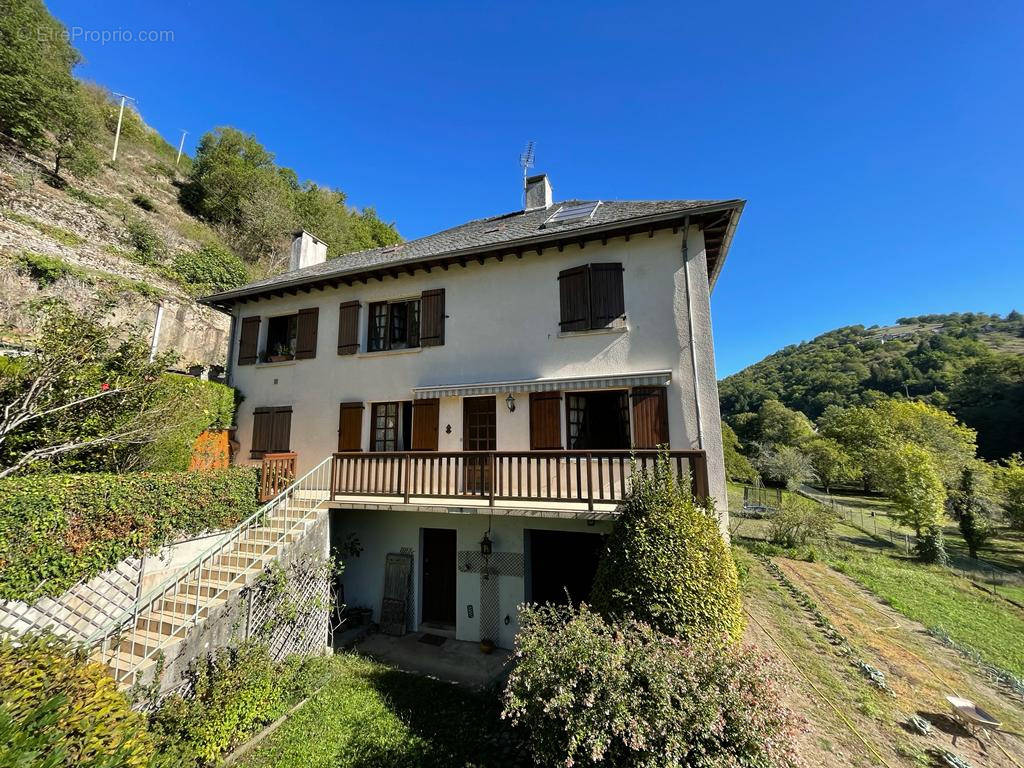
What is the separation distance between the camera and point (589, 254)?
12227 mm

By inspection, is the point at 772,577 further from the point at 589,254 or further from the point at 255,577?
the point at 255,577

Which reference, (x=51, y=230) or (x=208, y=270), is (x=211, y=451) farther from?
(x=208, y=270)

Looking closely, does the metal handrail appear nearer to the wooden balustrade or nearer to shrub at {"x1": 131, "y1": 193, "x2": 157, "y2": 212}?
the wooden balustrade

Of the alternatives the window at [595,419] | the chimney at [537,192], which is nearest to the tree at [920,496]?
the window at [595,419]

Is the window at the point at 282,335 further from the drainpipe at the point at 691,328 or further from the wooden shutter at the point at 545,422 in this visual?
the drainpipe at the point at 691,328

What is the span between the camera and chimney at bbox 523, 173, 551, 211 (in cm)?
1745

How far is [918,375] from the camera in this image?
8162 cm

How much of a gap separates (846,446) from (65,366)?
7487cm

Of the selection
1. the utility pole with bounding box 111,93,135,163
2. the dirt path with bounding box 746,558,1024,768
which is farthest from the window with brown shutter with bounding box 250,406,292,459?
the utility pole with bounding box 111,93,135,163

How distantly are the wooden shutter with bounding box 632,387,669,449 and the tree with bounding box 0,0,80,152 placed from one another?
142ft

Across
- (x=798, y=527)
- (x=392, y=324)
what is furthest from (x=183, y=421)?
(x=798, y=527)

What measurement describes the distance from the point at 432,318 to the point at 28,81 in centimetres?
3833

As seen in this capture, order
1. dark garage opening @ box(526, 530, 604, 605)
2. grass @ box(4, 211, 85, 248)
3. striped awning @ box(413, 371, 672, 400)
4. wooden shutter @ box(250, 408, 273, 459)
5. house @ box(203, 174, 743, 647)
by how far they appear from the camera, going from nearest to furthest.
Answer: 1. house @ box(203, 174, 743, 647)
2. striped awning @ box(413, 371, 672, 400)
3. dark garage opening @ box(526, 530, 604, 605)
4. wooden shutter @ box(250, 408, 273, 459)
5. grass @ box(4, 211, 85, 248)

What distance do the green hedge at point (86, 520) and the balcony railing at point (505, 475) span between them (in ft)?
11.9
